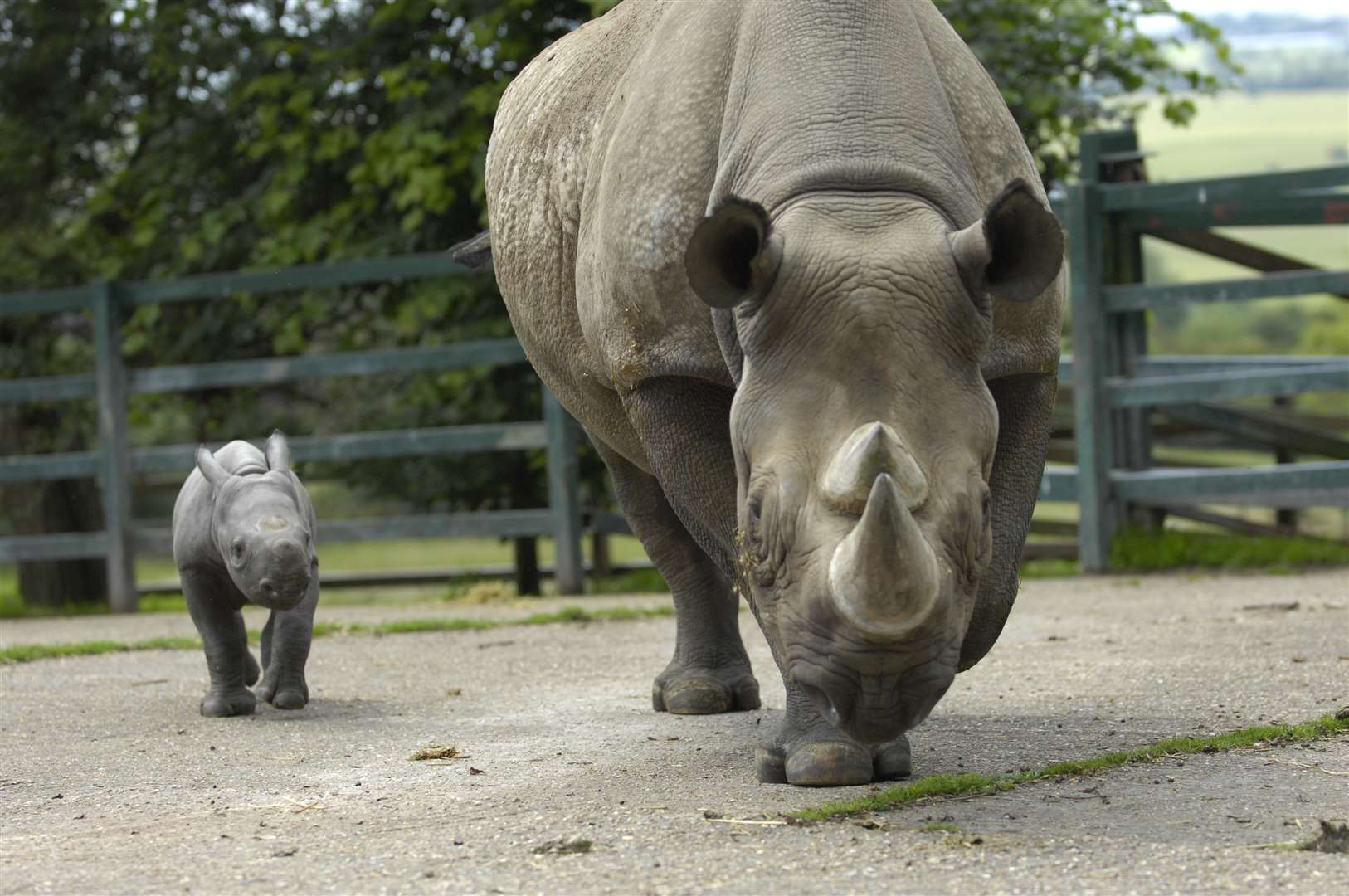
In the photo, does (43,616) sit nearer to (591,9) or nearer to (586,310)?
(591,9)

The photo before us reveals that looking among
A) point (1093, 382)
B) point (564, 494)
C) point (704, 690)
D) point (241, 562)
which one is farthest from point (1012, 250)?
point (564, 494)

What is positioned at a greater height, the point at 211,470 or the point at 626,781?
the point at 211,470

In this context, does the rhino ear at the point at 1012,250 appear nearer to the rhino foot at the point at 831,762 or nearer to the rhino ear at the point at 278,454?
the rhino foot at the point at 831,762

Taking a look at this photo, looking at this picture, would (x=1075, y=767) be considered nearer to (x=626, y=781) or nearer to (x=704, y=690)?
(x=626, y=781)

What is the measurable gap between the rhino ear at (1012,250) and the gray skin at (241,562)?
2.47 meters

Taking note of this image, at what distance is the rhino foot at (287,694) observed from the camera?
580 centimetres

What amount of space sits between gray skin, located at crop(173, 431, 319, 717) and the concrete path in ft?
0.51

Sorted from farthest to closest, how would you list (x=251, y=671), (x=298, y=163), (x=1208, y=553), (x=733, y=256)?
(x=298, y=163)
(x=1208, y=553)
(x=251, y=671)
(x=733, y=256)

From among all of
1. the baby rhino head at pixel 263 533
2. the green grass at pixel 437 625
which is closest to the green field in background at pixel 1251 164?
the green grass at pixel 437 625

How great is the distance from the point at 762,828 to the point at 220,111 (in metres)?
9.16

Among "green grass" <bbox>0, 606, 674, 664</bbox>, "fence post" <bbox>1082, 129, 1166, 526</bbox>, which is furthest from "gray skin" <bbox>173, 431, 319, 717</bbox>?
"fence post" <bbox>1082, 129, 1166, 526</bbox>

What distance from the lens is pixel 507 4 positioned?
1048 centimetres

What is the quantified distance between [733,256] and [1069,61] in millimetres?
8224

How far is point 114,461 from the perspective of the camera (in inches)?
414
